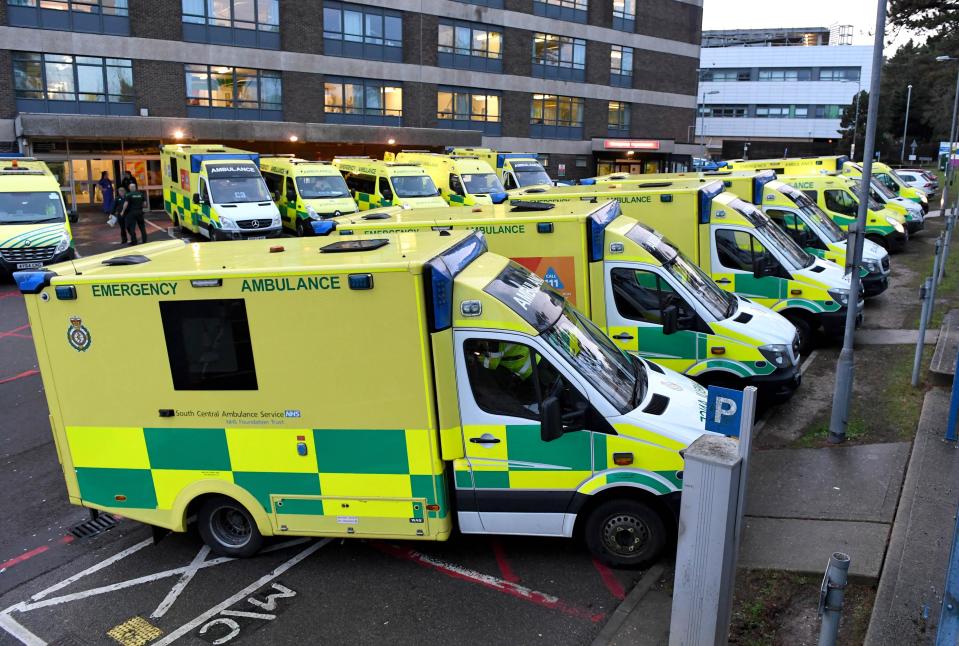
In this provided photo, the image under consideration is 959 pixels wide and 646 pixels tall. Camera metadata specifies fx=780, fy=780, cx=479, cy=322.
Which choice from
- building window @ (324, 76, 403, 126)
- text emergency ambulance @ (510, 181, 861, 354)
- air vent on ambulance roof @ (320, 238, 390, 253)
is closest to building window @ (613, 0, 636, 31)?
building window @ (324, 76, 403, 126)

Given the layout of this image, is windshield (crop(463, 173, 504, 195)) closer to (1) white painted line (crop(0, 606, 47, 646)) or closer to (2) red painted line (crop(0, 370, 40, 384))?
(2) red painted line (crop(0, 370, 40, 384))

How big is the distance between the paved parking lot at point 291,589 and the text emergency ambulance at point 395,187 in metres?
16.3

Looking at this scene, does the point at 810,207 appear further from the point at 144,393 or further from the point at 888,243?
the point at 144,393

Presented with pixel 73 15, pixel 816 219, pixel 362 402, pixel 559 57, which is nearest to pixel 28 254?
pixel 362 402

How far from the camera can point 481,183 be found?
82.7 feet

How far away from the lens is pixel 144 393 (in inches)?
239

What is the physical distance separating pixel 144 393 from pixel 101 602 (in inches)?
62.9

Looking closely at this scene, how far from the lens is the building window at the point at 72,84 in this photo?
3011cm

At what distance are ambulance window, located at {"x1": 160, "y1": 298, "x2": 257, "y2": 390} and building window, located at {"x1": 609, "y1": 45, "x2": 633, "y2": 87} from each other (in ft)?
153

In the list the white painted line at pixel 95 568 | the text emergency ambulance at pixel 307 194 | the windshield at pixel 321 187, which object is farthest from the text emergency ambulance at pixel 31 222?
the white painted line at pixel 95 568

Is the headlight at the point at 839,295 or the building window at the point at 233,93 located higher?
the building window at the point at 233,93

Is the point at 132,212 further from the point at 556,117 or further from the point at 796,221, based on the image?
the point at 556,117

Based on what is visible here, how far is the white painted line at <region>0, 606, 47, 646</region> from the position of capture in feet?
17.8

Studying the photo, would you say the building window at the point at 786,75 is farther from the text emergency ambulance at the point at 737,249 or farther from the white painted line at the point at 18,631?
the white painted line at the point at 18,631
